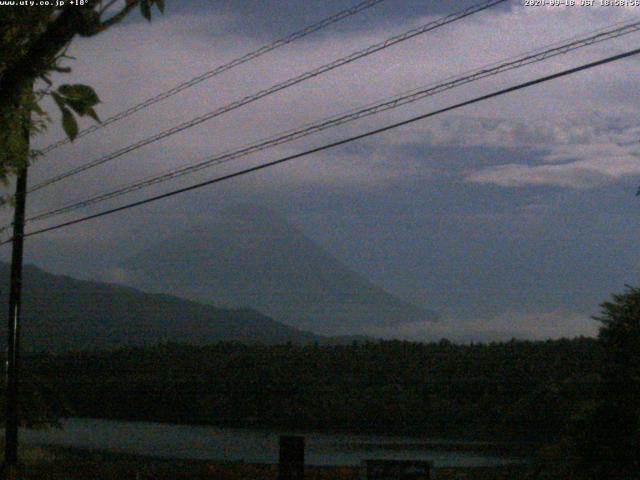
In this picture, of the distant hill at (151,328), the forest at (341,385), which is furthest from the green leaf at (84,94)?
the distant hill at (151,328)

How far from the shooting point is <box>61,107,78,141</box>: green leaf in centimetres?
548

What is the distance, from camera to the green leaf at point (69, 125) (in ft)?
18.0

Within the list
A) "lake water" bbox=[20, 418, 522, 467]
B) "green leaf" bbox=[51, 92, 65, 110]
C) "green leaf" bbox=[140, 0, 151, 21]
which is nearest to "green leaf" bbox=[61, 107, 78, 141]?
"green leaf" bbox=[51, 92, 65, 110]

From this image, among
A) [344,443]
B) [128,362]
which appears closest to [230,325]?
[128,362]

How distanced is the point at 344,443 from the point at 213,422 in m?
15.4

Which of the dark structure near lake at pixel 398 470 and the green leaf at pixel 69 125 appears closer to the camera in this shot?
the green leaf at pixel 69 125

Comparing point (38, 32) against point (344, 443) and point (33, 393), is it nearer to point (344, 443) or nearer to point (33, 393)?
point (33, 393)

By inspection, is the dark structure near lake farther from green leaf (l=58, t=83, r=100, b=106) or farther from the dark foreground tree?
green leaf (l=58, t=83, r=100, b=106)

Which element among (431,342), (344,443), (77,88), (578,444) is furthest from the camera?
Result: (431,342)

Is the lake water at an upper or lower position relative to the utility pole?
lower

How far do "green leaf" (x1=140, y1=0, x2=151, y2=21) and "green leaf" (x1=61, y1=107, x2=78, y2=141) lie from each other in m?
0.88

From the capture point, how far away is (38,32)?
7.45m

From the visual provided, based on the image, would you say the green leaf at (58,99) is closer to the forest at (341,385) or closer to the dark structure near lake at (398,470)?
the dark structure near lake at (398,470)

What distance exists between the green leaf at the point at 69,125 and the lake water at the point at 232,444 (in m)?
23.0
